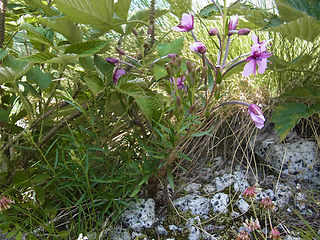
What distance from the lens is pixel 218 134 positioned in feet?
5.27

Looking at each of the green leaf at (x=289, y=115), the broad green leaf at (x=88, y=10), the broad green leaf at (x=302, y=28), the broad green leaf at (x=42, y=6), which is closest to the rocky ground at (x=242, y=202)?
the green leaf at (x=289, y=115)

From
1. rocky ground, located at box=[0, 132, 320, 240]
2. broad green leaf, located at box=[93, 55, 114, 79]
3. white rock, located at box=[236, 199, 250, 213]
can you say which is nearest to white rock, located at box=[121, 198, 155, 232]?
rocky ground, located at box=[0, 132, 320, 240]

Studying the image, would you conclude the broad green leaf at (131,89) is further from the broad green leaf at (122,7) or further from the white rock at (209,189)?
the white rock at (209,189)

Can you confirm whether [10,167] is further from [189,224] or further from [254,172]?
[254,172]

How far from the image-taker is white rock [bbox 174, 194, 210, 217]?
1.19 metres

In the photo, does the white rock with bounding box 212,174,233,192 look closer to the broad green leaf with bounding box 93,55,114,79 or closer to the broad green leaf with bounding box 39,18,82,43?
the broad green leaf with bounding box 93,55,114,79

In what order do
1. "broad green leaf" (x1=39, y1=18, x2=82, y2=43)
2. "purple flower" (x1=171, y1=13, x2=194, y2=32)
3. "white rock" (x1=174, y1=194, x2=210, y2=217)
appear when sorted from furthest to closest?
1. "white rock" (x1=174, y1=194, x2=210, y2=217)
2. "broad green leaf" (x1=39, y1=18, x2=82, y2=43)
3. "purple flower" (x1=171, y1=13, x2=194, y2=32)

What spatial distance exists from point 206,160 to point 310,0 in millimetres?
799

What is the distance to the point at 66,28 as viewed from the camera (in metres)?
1.09

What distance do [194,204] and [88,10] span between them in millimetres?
763

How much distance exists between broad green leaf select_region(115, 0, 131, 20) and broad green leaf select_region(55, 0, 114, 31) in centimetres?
7

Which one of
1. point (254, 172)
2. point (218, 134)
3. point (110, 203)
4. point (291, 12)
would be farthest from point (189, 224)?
point (291, 12)

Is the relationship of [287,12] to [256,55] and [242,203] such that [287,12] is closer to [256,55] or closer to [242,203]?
[256,55]

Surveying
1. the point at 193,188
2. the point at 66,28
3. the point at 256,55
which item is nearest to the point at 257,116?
the point at 256,55
